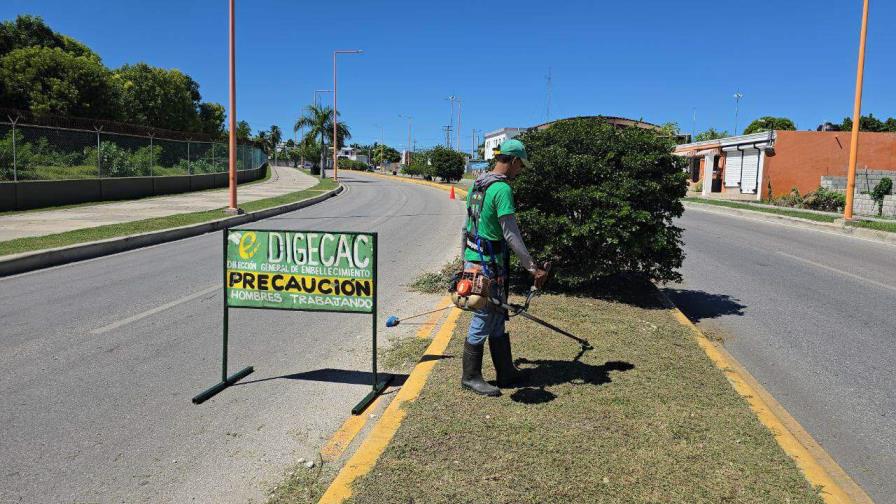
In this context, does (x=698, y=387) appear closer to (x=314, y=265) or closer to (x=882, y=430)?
(x=882, y=430)

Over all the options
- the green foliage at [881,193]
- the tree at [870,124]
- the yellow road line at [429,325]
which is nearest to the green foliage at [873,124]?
the tree at [870,124]

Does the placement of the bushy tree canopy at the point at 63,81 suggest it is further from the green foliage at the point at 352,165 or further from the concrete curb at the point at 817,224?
the green foliage at the point at 352,165

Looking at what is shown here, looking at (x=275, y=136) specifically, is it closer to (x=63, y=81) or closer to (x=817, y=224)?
(x=63, y=81)

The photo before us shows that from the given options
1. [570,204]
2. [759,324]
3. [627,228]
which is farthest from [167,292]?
[759,324]

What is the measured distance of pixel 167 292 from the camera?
7918 mm

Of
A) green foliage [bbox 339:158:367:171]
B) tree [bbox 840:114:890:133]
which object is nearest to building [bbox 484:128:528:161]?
green foliage [bbox 339:158:367:171]

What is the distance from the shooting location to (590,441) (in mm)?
3527

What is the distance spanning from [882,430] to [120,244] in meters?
11.5

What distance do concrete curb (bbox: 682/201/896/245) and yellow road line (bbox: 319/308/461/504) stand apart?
14863 mm

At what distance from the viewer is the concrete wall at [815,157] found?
30.4 m

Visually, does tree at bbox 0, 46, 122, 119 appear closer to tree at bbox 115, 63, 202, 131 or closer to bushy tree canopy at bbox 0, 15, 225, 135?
bushy tree canopy at bbox 0, 15, 225, 135

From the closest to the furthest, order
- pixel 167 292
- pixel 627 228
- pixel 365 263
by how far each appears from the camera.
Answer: pixel 365 263
pixel 627 228
pixel 167 292

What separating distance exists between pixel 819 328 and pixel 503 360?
442 centimetres

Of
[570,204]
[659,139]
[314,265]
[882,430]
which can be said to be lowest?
[882,430]
